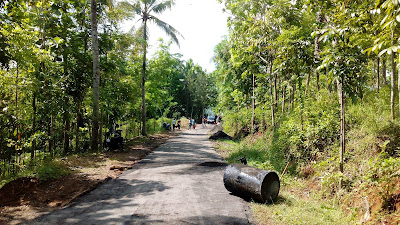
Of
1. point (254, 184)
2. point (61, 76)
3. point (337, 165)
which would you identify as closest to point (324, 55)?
point (337, 165)

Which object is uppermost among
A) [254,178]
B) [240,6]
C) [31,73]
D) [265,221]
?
[240,6]

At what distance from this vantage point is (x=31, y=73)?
8750 millimetres

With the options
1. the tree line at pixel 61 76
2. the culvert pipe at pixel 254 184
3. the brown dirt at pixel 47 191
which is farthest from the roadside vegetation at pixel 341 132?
the tree line at pixel 61 76

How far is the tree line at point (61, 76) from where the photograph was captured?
283 inches

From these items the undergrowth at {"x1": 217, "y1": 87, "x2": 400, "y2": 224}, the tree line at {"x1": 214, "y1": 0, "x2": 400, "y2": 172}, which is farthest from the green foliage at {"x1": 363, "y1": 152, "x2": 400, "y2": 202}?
the tree line at {"x1": 214, "y1": 0, "x2": 400, "y2": 172}

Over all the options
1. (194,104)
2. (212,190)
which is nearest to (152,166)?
(212,190)

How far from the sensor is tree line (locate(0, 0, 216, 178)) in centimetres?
720

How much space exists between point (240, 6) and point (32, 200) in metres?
12.1

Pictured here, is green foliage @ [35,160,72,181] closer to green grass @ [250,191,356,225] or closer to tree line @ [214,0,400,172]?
green grass @ [250,191,356,225]

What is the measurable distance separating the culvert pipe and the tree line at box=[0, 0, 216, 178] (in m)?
4.79

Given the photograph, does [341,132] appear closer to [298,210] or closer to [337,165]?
[337,165]

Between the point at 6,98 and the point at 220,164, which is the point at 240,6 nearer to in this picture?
the point at 220,164

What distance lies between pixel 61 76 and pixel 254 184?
9465 mm

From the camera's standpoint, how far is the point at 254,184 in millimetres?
6176
